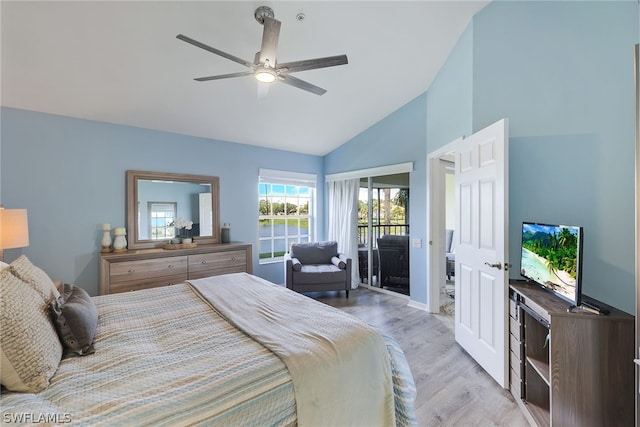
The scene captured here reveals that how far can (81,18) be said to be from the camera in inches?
78.3

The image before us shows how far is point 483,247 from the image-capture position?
2.29 m

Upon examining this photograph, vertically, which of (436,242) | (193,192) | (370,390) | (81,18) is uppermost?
(81,18)

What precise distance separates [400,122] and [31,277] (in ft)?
13.7

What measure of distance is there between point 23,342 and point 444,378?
2.56m


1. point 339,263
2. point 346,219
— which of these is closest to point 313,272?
point 339,263

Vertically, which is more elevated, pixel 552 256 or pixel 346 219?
pixel 346 219

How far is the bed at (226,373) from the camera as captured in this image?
894 millimetres

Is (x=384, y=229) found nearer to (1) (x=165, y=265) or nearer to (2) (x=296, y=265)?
(2) (x=296, y=265)

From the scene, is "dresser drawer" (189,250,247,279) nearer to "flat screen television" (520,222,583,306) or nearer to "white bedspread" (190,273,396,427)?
"white bedspread" (190,273,396,427)

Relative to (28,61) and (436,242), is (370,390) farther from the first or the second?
(28,61)

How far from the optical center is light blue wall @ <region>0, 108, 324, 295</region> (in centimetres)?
278

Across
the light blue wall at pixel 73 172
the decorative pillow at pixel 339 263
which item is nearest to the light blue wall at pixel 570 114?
the decorative pillow at pixel 339 263

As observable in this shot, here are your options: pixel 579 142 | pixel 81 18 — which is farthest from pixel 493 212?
pixel 81 18

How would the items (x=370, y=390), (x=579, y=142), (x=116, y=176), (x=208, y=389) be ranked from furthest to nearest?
(x=116, y=176)
(x=579, y=142)
(x=370, y=390)
(x=208, y=389)
